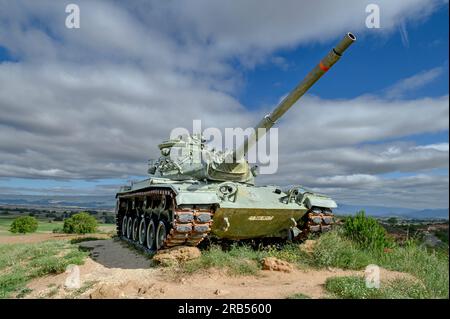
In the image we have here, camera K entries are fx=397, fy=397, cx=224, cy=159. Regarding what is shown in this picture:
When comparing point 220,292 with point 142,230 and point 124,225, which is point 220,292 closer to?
point 142,230

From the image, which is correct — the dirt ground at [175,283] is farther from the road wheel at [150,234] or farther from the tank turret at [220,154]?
the tank turret at [220,154]

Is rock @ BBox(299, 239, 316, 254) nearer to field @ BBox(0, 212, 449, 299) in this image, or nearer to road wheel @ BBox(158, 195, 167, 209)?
field @ BBox(0, 212, 449, 299)

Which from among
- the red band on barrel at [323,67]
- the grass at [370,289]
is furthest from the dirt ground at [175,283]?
the red band on barrel at [323,67]

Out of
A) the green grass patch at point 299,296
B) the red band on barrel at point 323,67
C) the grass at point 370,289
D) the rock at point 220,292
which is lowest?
the rock at point 220,292

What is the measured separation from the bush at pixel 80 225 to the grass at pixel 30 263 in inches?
382

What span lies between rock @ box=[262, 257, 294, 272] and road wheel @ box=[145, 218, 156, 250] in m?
3.81

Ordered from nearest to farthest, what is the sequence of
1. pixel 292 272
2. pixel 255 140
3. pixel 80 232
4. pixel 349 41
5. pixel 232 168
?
pixel 349 41
pixel 292 272
pixel 255 140
pixel 232 168
pixel 80 232

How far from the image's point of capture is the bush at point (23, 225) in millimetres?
24266

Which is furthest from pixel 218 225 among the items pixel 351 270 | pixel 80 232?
pixel 80 232

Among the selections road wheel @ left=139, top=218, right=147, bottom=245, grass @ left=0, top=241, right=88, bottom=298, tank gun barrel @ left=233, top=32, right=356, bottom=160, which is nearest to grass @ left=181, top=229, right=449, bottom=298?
tank gun barrel @ left=233, top=32, right=356, bottom=160

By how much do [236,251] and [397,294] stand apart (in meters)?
4.32

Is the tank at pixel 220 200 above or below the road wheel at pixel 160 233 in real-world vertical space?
above

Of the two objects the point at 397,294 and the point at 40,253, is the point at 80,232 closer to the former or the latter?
the point at 40,253
